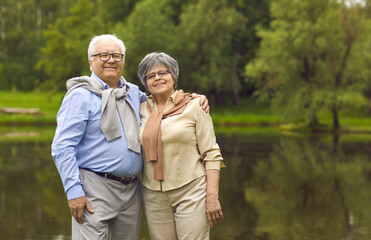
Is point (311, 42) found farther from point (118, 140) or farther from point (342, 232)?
point (118, 140)

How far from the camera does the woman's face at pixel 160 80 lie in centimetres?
397

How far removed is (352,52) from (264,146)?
542 inches

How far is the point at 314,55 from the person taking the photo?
31891mm

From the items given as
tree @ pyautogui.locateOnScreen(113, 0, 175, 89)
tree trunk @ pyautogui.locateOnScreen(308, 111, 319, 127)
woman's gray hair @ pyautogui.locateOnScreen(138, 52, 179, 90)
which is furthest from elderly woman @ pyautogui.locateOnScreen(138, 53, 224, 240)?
tree @ pyautogui.locateOnScreen(113, 0, 175, 89)

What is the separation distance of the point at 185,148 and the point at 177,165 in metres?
0.13

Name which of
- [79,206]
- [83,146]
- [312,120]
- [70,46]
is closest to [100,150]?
[83,146]

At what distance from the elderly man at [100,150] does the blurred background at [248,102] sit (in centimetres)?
327

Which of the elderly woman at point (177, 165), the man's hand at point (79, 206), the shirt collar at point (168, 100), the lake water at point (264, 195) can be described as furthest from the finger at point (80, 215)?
the lake water at point (264, 195)

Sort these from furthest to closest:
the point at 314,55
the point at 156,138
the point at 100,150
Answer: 1. the point at 314,55
2. the point at 156,138
3. the point at 100,150

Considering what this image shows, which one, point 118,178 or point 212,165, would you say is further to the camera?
point 212,165

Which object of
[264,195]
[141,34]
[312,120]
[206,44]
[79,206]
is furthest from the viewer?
[206,44]

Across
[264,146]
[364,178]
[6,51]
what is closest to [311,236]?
[364,178]

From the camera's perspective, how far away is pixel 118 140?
12.3 ft

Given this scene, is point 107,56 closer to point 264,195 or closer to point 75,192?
point 75,192
